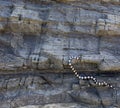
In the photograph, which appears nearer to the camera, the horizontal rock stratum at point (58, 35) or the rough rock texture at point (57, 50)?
the rough rock texture at point (57, 50)

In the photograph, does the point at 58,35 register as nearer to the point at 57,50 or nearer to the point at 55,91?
the point at 57,50

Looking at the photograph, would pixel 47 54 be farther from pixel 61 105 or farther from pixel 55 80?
pixel 61 105

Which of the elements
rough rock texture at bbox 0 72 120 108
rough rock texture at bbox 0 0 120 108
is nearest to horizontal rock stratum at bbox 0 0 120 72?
rough rock texture at bbox 0 0 120 108

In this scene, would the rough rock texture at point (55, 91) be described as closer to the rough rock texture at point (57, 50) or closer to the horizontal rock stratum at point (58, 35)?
the rough rock texture at point (57, 50)

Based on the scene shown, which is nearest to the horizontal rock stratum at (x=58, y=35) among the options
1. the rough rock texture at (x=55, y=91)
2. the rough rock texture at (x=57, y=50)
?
the rough rock texture at (x=57, y=50)

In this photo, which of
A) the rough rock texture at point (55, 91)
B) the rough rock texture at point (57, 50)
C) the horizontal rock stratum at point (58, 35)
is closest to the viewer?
the rough rock texture at point (55, 91)

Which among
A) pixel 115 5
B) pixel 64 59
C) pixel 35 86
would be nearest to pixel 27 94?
pixel 35 86

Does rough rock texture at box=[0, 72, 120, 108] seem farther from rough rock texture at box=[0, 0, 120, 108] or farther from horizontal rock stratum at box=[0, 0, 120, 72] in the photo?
horizontal rock stratum at box=[0, 0, 120, 72]

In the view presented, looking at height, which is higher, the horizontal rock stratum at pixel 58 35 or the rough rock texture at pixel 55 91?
the horizontal rock stratum at pixel 58 35
